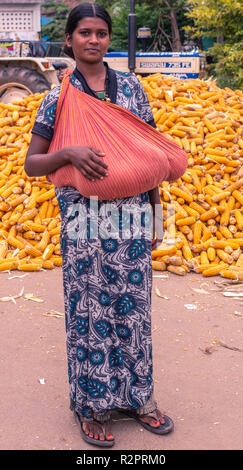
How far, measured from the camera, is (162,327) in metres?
3.71

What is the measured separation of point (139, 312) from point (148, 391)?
415 millimetres

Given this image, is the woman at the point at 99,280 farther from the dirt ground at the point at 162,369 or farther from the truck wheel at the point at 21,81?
the truck wheel at the point at 21,81

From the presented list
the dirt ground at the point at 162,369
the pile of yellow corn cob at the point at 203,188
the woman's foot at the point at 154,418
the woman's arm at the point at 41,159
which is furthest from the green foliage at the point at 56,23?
the woman's foot at the point at 154,418

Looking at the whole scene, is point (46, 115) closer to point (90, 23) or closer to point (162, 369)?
point (90, 23)

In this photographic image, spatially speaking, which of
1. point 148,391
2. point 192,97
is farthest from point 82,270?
point 192,97

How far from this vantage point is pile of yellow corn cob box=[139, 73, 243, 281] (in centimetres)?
481

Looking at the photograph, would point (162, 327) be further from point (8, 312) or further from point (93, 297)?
point (93, 297)

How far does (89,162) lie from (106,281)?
552 mm

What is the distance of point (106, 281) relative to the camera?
2.29 m

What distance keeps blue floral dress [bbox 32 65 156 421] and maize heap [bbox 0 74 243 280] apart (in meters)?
2.32

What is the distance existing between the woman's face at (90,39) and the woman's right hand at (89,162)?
414 mm

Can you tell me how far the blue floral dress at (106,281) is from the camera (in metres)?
2.27

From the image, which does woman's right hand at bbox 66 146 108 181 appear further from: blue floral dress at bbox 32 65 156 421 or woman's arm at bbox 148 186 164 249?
woman's arm at bbox 148 186 164 249

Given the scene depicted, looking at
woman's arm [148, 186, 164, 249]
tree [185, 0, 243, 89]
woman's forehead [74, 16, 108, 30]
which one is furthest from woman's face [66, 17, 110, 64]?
tree [185, 0, 243, 89]
